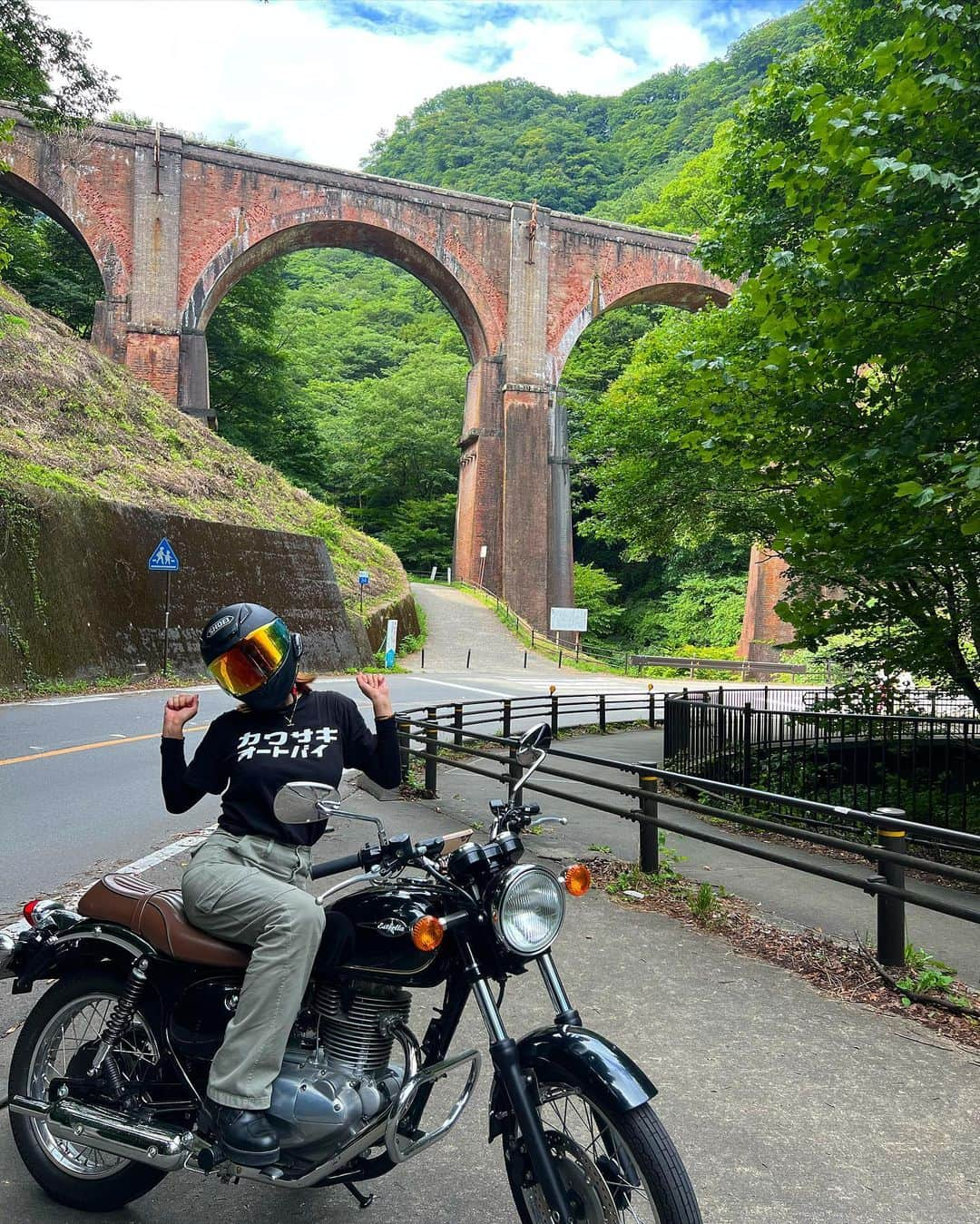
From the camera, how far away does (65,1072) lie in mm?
2959

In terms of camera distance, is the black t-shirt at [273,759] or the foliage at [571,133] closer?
the black t-shirt at [273,759]

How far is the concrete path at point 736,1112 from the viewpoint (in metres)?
2.88

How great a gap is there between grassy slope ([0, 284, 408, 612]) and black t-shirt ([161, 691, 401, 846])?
16.8 metres

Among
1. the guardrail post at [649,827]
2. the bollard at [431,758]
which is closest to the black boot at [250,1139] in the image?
the guardrail post at [649,827]

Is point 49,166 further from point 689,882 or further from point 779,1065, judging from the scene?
point 779,1065

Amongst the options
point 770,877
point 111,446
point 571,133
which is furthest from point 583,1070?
point 571,133

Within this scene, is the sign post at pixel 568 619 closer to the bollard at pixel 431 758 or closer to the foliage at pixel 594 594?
the foliage at pixel 594 594

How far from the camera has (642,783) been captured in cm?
697

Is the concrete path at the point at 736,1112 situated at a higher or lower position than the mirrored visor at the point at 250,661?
lower

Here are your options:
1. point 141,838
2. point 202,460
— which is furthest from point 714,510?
point 202,460

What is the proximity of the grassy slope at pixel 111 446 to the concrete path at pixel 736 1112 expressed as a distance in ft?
54.4

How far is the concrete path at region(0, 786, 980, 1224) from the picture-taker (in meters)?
2.88

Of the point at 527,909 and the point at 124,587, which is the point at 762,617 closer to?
the point at 124,587

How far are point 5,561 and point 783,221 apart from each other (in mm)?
14158
